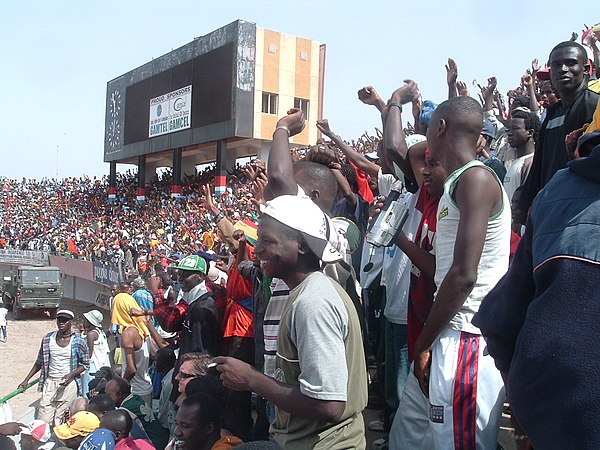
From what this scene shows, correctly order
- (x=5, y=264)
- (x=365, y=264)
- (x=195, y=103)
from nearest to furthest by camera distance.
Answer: (x=365, y=264) → (x=195, y=103) → (x=5, y=264)

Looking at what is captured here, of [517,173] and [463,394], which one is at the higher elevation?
[517,173]

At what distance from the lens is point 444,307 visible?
7.52ft

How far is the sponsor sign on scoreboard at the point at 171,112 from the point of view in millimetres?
27734

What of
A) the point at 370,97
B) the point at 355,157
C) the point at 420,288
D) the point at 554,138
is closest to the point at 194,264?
the point at 355,157

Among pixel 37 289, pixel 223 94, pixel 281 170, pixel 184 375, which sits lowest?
pixel 37 289

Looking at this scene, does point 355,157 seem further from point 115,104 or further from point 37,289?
point 115,104

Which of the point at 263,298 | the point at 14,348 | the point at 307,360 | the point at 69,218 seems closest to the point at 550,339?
the point at 307,360

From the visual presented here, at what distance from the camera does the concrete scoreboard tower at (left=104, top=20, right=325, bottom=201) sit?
25703 millimetres

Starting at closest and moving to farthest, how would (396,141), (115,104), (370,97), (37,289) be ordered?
(396,141) → (370,97) → (37,289) → (115,104)

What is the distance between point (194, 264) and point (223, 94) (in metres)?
21.5

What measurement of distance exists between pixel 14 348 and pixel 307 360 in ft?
69.8

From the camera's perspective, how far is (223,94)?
2589 cm

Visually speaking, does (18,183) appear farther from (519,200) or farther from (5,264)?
(519,200)

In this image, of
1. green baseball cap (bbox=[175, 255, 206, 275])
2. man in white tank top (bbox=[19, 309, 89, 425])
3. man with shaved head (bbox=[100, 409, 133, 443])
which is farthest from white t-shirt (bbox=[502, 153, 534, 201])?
man in white tank top (bbox=[19, 309, 89, 425])
